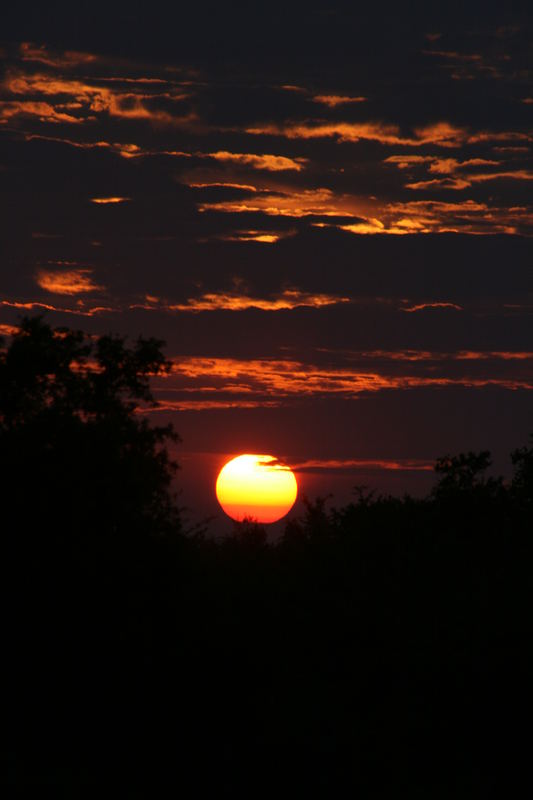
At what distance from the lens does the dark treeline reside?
30.3 meters

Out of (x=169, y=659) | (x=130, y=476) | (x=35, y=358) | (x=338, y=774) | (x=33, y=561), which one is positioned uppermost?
(x=35, y=358)

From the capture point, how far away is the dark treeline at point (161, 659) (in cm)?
3034

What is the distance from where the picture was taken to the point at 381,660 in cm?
3981

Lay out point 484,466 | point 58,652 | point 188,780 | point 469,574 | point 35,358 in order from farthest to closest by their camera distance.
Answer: point 484,466, point 469,574, point 35,358, point 58,652, point 188,780

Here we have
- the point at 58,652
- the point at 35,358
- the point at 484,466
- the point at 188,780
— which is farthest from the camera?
the point at 484,466

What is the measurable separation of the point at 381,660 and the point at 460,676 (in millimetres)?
2599

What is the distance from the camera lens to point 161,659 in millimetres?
32312

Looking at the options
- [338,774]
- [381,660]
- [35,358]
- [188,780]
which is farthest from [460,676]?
[35,358]

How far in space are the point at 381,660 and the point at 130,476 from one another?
471 inches

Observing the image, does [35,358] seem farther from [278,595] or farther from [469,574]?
[469,574]

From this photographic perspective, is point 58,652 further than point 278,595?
No

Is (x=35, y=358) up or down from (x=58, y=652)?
up

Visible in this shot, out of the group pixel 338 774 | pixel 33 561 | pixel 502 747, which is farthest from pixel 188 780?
pixel 502 747

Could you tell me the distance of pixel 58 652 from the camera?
103 ft
